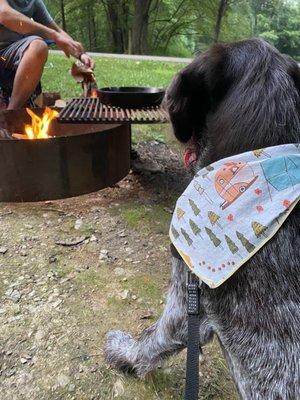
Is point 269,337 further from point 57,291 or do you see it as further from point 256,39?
point 57,291

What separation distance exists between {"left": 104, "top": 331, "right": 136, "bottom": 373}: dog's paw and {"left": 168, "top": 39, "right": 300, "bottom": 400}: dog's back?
25.8 inches

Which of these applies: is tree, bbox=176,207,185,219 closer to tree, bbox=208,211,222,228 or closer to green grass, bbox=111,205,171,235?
tree, bbox=208,211,222,228

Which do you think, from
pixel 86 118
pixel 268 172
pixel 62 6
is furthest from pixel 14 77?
pixel 62 6

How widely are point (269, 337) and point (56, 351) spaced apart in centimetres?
121

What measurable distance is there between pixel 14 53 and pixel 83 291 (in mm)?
2869

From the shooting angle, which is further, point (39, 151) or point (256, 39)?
point (39, 151)

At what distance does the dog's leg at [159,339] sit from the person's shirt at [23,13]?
3495 mm

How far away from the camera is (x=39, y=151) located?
3.33 meters

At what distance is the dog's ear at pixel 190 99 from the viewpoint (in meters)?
1.55

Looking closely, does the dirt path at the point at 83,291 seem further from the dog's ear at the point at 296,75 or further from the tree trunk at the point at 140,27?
the tree trunk at the point at 140,27

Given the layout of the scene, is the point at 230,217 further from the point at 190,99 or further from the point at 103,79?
the point at 103,79

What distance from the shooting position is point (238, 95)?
146 centimetres

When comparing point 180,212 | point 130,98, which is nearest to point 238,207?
point 180,212

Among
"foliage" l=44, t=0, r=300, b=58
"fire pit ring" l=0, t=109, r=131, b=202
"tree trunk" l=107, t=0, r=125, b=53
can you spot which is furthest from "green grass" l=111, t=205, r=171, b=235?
"tree trunk" l=107, t=0, r=125, b=53
